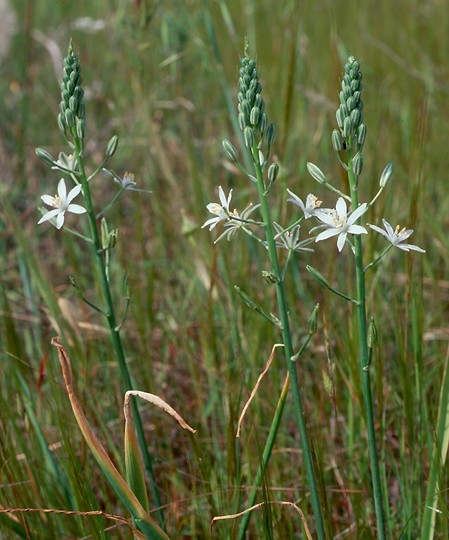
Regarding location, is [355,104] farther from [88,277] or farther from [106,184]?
[106,184]

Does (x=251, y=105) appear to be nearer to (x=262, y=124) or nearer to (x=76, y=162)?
(x=262, y=124)

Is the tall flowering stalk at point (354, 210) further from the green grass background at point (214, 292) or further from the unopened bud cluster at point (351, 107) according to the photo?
the green grass background at point (214, 292)

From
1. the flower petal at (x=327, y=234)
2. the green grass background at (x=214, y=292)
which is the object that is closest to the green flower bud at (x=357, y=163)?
the flower petal at (x=327, y=234)

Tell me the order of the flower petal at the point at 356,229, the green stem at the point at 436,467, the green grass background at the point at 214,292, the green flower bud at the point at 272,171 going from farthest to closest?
the green grass background at the point at 214,292
the green stem at the point at 436,467
the green flower bud at the point at 272,171
the flower petal at the point at 356,229

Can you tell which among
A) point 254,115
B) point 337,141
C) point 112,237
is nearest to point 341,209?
point 337,141

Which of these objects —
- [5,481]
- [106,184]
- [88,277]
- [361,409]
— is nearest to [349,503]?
[361,409]

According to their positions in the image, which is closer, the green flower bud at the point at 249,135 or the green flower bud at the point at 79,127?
the green flower bud at the point at 249,135

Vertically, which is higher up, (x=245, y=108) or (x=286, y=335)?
(x=245, y=108)

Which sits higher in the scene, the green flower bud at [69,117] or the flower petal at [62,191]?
the green flower bud at [69,117]
